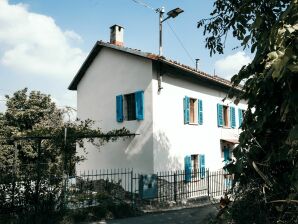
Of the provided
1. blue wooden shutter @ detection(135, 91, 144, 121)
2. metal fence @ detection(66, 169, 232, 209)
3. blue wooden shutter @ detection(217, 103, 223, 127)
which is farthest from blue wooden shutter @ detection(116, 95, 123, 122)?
blue wooden shutter @ detection(217, 103, 223, 127)

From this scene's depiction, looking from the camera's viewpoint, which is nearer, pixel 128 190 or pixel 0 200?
pixel 0 200

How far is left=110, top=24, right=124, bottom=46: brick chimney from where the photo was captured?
1683 cm

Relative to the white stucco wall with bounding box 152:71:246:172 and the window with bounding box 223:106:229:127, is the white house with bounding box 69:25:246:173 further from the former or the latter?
the window with bounding box 223:106:229:127

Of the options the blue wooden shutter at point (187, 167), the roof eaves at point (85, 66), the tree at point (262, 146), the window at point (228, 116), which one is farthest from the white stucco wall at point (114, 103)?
the tree at point (262, 146)

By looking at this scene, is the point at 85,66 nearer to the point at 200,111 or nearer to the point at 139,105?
the point at 139,105

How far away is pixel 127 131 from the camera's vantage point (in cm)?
1434

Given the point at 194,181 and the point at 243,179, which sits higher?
the point at 243,179

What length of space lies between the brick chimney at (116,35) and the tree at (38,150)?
4664 mm

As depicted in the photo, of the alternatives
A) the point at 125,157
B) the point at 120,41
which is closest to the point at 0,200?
the point at 125,157

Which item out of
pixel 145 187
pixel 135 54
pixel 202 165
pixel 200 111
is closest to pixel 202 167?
pixel 202 165

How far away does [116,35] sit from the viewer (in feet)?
55.3

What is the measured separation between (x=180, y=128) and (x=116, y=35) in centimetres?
579

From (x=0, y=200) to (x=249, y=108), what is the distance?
739cm

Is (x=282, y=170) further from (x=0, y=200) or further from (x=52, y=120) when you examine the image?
(x=52, y=120)
